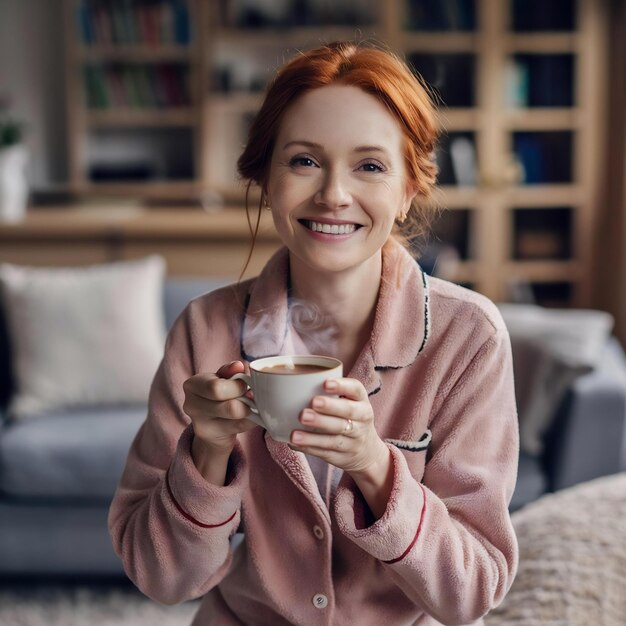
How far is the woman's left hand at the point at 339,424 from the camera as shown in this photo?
769 mm

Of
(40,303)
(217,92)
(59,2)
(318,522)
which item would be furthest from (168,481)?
(59,2)

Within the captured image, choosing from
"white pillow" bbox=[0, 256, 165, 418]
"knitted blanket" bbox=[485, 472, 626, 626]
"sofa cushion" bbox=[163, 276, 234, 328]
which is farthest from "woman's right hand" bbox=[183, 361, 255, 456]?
"sofa cushion" bbox=[163, 276, 234, 328]

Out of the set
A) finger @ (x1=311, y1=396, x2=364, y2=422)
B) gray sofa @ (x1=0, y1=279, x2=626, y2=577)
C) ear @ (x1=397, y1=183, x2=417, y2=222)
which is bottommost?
gray sofa @ (x1=0, y1=279, x2=626, y2=577)

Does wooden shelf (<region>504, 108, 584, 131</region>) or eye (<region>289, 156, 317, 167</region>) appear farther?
wooden shelf (<region>504, 108, 584, 131</region>)

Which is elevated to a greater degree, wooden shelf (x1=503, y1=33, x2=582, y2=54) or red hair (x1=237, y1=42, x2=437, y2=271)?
wooden shelf (x1=503, y1=33, x2=582, y2=54)

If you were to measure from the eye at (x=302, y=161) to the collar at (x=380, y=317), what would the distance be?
0.19 meters

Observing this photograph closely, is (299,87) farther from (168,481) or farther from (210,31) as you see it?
(210,31)

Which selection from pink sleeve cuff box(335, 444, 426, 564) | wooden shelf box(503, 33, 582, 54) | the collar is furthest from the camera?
wooden shelf box(503, 33, 582, 54)

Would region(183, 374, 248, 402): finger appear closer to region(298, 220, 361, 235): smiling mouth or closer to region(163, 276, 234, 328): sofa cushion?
region(298, 220, 361, 235): smiling mouth

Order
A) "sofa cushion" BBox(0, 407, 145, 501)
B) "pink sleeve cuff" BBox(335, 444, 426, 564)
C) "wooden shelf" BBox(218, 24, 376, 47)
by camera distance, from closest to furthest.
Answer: "pink sleeve cuff" BBox(335, 444, 426, 564), "sofa cushion" BBox(0, 407, 145, 501), "wooden shelf" BBox(218, 24, 376, 47)

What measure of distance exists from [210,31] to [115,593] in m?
3.28

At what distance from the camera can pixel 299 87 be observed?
2.99 ft

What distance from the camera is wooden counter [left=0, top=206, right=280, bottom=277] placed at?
3463 millimetres

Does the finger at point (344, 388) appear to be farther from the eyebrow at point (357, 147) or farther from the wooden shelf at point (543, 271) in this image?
the wooden shelf at point (543, 271)
